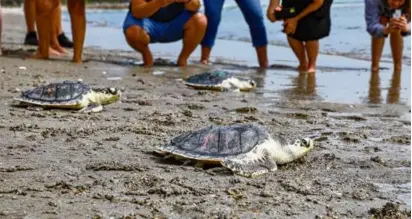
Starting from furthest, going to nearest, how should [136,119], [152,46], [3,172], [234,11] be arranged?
[234,11]
[152,46]
[136,119]
[3,172]

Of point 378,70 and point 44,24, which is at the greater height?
point 44,24

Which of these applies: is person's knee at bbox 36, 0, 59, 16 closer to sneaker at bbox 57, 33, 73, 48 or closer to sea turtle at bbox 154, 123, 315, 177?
sneaker at bbox 57, 33, 73, 48

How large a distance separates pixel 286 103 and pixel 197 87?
Result: 94cm

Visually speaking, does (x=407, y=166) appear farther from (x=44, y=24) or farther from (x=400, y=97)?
(x=44, y=24)

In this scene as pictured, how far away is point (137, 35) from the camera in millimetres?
7508

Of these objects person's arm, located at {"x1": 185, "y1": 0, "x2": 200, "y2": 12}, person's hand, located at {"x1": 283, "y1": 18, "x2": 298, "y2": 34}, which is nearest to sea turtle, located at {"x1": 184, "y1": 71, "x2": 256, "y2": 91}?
person's arm, located at {"x1": 185, "y1": 0, "x2": 200, "y2": 12}

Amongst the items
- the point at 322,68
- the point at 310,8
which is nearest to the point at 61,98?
the point at 310,8

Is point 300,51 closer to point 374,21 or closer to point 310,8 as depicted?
point 310,8

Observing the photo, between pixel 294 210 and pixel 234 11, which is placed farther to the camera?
pixel 234 11

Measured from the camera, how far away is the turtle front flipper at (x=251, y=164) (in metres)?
3.12

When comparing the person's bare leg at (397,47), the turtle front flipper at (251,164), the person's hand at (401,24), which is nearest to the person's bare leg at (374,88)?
the person's bare leg at (397,47)

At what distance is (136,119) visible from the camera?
4.44 metres

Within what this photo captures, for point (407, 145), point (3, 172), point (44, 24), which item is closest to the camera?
point (3, 172)

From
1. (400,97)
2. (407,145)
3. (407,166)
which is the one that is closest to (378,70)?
(400,97)
